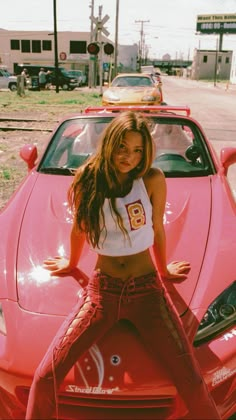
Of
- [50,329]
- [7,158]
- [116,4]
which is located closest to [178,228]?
[50,329]

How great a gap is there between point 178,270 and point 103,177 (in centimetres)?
76

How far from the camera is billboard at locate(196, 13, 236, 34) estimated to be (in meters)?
112

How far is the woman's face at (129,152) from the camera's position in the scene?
1863 millimetres

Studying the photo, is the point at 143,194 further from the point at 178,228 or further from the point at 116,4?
the point at 116,4

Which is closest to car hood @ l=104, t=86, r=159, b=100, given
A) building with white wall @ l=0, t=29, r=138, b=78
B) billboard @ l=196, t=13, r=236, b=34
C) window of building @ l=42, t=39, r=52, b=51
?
building with white wall @ l=0, t=29, r=138, b=78

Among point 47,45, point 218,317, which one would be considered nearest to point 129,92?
point 218,317

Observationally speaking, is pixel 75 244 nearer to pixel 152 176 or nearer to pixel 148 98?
pixel 152 176

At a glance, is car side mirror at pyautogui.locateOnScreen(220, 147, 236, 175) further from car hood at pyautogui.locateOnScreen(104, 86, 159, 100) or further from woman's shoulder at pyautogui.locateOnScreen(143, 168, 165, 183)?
car hood at pyautogui.locateOnScreen(104, 86, 159, 100)

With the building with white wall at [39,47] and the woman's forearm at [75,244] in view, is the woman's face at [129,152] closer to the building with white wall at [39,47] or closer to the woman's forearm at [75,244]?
the woman's forearm at [75,244]

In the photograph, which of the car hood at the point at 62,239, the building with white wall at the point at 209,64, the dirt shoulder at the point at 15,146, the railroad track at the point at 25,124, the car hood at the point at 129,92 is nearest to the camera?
the car hood at the point at 62,239

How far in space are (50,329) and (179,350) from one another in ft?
2.00

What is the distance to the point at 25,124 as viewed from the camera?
1389cm

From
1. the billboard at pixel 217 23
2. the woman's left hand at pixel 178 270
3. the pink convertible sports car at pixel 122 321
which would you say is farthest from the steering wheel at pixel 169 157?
the billboard at pixel 217 23

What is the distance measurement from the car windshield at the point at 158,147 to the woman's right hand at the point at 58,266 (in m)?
1.31
